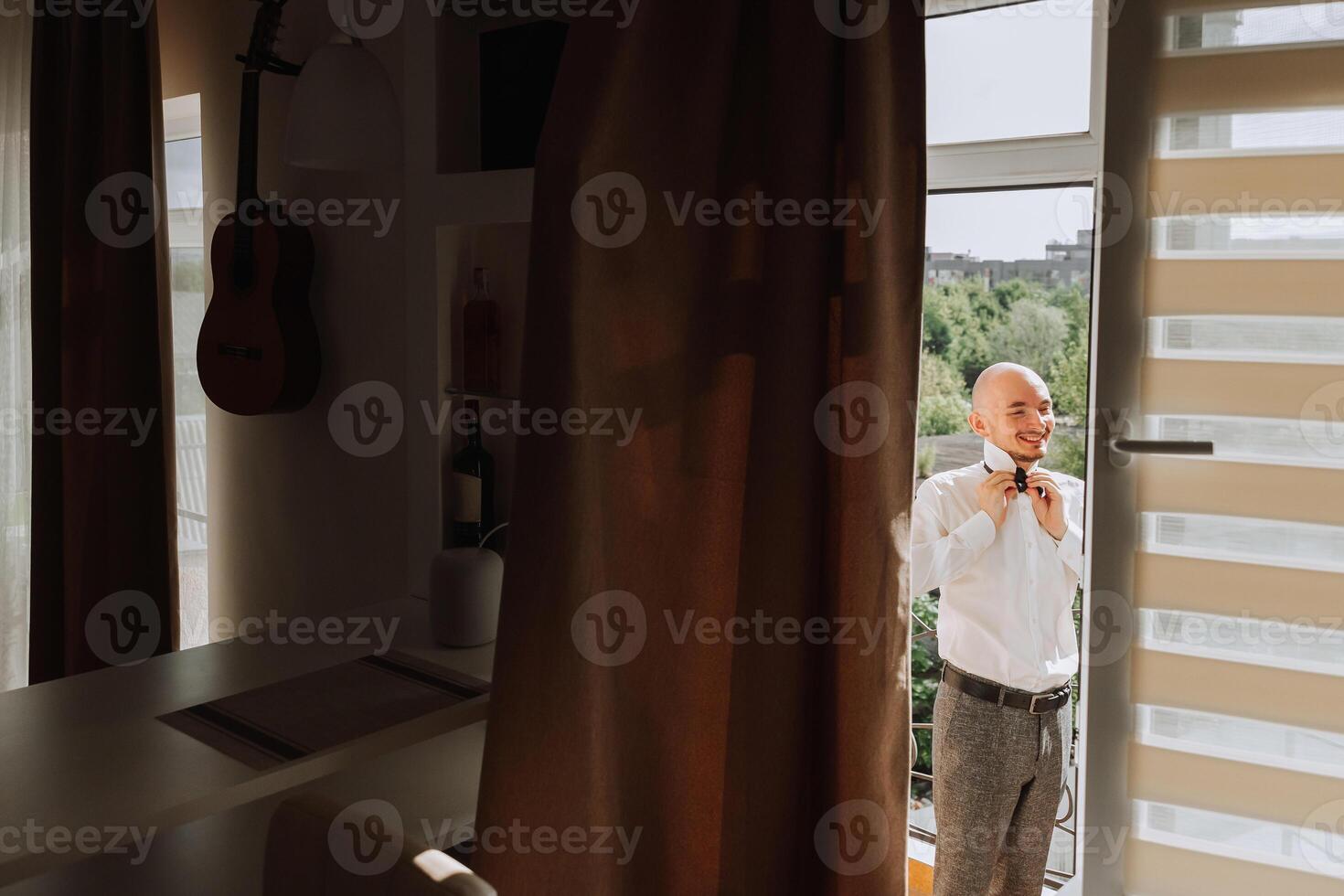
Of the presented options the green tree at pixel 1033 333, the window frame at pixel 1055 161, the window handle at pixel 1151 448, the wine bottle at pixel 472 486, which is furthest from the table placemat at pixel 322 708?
the green tree at pixel 1033 333

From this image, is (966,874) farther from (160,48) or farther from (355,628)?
(160,48)

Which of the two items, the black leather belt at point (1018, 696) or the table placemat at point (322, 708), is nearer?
the table placemat at point (322, 708)

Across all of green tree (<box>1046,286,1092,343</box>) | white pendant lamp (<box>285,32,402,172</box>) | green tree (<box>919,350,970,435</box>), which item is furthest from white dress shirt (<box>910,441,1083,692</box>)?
green tree (<box>919,350,970,435</box>)

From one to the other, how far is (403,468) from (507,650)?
867 millimetres

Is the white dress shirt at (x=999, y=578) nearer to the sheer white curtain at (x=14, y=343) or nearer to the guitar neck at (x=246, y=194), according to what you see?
the guitar neck at (x=246, y=194)

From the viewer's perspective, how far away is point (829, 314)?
156cm

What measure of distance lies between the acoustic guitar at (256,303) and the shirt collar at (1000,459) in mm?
1594

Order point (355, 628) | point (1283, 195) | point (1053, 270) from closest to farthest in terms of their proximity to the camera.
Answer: point (1283, 195) < point (355, 628) < point (1053, 270)

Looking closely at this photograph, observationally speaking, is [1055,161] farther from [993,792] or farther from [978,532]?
[993,792]

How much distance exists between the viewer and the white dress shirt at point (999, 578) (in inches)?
89.1

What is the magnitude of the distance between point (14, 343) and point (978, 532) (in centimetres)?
273

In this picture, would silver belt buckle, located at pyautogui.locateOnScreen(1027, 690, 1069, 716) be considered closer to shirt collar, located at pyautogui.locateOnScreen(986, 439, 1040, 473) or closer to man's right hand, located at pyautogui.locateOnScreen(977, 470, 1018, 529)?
man's right hand, located at pyautogui.locateOnScreen(977, 470, 1018, 529)

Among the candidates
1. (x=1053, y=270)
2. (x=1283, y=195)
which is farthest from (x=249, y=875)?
(x=1053, y=270)

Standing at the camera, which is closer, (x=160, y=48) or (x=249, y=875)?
(x=249, y=875)
